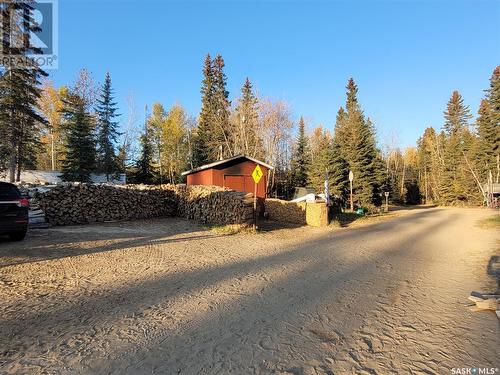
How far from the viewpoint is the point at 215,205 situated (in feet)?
46.0

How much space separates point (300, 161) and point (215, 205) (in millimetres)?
27754

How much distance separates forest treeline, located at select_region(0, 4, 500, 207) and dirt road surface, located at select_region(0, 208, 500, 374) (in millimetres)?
18149

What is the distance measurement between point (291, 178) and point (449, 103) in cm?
3774

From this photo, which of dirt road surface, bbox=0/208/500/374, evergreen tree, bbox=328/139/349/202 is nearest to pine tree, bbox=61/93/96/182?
dirt road surface, bbox=0/208/500/374

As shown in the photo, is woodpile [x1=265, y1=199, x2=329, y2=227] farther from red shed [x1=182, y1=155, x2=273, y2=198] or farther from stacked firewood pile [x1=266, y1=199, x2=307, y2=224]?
red shed [x1=182, y1=155, x2=273, y2=198]

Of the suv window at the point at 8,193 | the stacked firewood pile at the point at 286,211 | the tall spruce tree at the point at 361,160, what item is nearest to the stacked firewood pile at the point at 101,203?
the suv window at the point at 8,193

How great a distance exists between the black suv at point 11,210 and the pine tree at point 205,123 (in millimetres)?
31449

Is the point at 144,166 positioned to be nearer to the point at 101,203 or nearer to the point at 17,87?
the point at 17,87

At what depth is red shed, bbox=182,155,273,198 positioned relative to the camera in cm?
1934

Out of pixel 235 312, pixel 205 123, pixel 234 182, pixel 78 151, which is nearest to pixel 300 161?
pixel 205 123

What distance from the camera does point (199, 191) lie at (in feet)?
50.7

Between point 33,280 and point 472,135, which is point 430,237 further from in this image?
point 472,135

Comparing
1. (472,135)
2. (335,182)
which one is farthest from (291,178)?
(472,135)

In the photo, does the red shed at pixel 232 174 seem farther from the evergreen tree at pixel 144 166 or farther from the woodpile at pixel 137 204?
the evergreen tree at pixel 144 166
